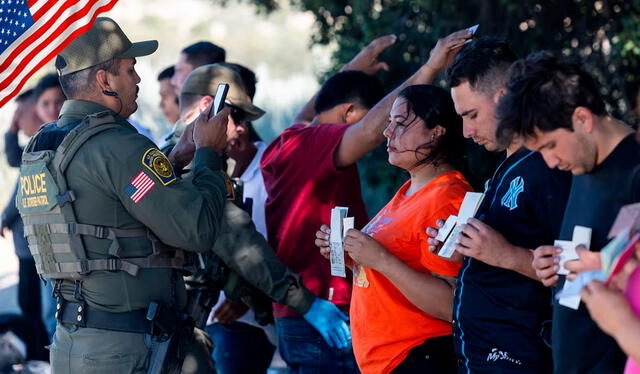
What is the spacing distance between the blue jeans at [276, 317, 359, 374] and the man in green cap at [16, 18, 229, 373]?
2.88ft

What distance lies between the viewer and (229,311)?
201 inches

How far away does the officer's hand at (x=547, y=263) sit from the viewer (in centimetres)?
262

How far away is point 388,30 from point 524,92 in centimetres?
525

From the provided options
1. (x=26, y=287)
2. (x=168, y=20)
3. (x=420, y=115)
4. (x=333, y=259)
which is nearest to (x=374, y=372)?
(x=333, y=259)

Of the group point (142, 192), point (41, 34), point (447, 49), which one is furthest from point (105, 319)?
point (447, 49)

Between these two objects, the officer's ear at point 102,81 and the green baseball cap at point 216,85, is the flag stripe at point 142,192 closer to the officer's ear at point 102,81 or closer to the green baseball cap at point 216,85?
the officer's ear at point 102,81

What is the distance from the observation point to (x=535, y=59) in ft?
8.96

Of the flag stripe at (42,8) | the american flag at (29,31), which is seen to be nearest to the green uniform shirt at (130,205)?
the american flag at (29,31)

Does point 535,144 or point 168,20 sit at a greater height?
point 535,144

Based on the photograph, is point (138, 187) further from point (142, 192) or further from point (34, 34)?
point (34, 34)

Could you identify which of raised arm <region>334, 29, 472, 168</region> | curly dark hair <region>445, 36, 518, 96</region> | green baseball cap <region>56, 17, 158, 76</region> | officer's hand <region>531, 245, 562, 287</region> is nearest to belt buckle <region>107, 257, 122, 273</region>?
green baseball cap <region>56, 17, 158, 76</region>

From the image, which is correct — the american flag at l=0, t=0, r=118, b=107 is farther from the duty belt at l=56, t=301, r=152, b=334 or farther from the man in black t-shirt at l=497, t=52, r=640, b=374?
the man in black t-shirt at l=497, t=52, r=640, b=374

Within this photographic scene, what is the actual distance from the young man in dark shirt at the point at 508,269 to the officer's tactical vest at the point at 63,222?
129cm

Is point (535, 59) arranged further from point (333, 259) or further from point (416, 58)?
point (416, 58)
